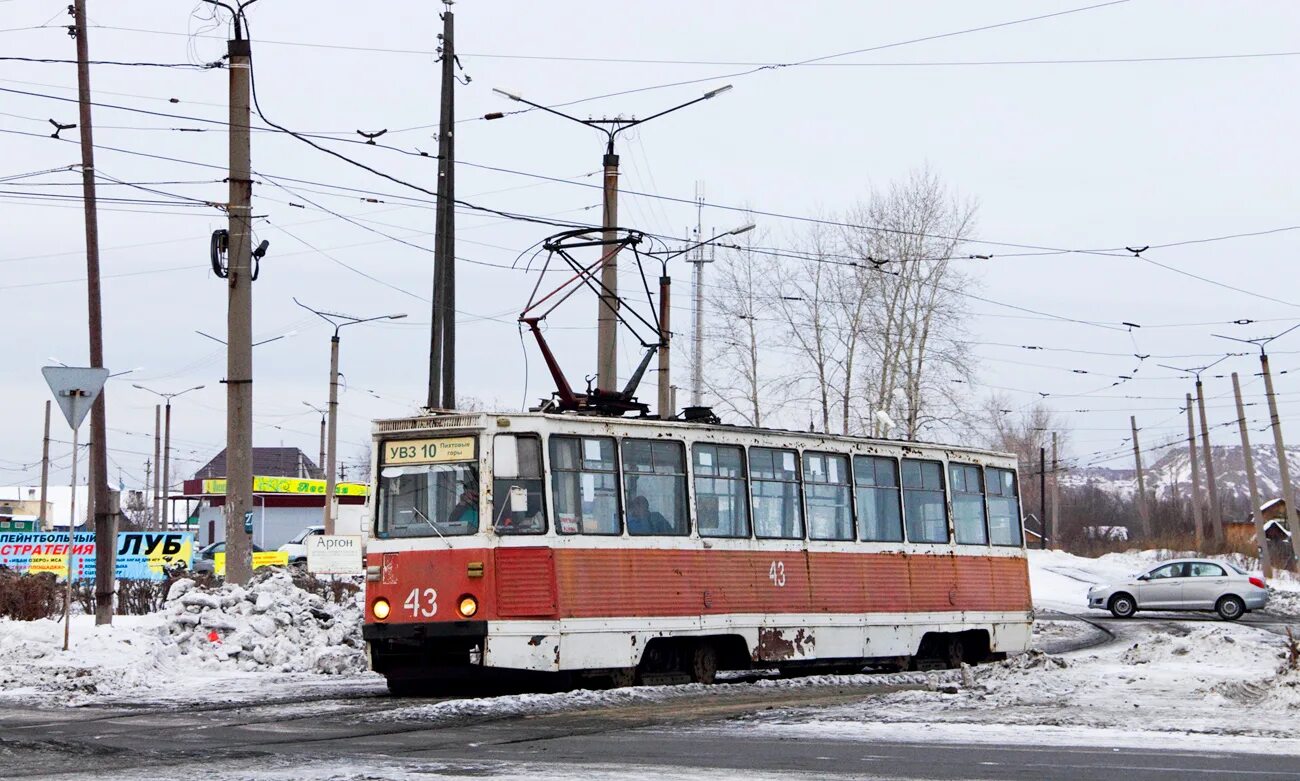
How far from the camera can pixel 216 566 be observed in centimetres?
3856

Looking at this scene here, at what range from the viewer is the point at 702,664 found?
17828 millimetres

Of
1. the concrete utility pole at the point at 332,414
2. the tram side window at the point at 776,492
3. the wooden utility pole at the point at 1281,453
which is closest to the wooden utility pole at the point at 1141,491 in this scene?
the wooden utility pole at the point at 1281,453

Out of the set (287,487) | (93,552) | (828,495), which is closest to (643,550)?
(828,495)

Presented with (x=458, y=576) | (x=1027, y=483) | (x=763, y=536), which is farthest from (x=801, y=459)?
(x=1027, y=483)

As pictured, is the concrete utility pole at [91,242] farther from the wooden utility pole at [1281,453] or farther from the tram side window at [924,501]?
the wooden utility pole at [1281,453]

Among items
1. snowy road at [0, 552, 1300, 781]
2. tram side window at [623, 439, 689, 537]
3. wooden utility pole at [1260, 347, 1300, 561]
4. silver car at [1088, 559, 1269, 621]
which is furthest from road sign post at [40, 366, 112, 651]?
wooden utility pole at [1260, 347, 1300, 561]

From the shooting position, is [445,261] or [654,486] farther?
[445,261]

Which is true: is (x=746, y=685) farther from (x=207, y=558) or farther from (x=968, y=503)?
(x=207, y=558)

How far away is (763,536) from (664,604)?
6.23 ft

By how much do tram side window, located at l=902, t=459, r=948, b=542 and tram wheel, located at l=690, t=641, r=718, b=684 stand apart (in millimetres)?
4033

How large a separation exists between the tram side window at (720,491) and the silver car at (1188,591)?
23.4 meters

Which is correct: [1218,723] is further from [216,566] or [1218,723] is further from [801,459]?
[216,566]

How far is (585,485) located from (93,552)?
1942cm

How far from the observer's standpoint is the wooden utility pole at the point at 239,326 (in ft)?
67.4
